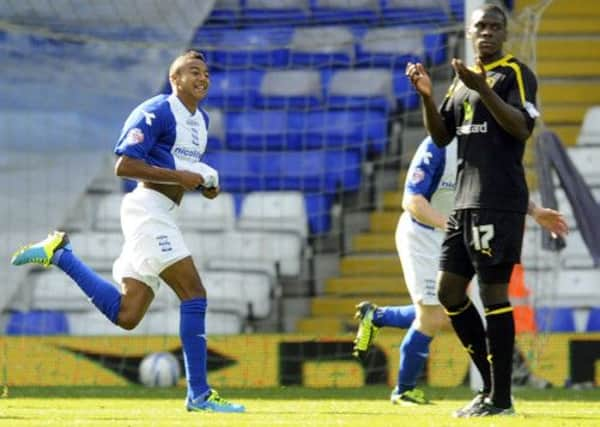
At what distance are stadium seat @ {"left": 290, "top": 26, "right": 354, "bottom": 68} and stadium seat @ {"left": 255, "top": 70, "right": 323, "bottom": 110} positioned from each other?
0.11 meters

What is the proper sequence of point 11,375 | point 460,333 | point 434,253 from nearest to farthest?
point 460,333
point 434,253
point 11,375

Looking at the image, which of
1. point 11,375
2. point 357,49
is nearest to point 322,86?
point 357,49

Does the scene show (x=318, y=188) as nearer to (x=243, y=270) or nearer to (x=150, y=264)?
(x=243, y=270)

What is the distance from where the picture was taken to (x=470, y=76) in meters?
7.03

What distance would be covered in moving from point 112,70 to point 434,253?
21.5 ft

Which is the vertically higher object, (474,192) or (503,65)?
(503,65)

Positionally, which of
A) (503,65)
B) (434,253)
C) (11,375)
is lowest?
(11,375)

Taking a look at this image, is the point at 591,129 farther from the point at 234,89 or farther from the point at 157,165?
the point at 157,165

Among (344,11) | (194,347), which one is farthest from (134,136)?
(344,11)

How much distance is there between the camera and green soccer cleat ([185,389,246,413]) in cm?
816

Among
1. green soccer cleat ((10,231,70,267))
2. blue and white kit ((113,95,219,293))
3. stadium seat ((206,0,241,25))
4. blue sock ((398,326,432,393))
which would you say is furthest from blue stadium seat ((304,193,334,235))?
blue and white kit ((113,95,219,293))

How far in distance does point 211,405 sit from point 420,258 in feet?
5.80

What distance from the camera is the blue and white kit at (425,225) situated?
919cm

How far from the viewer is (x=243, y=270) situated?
14195mm
